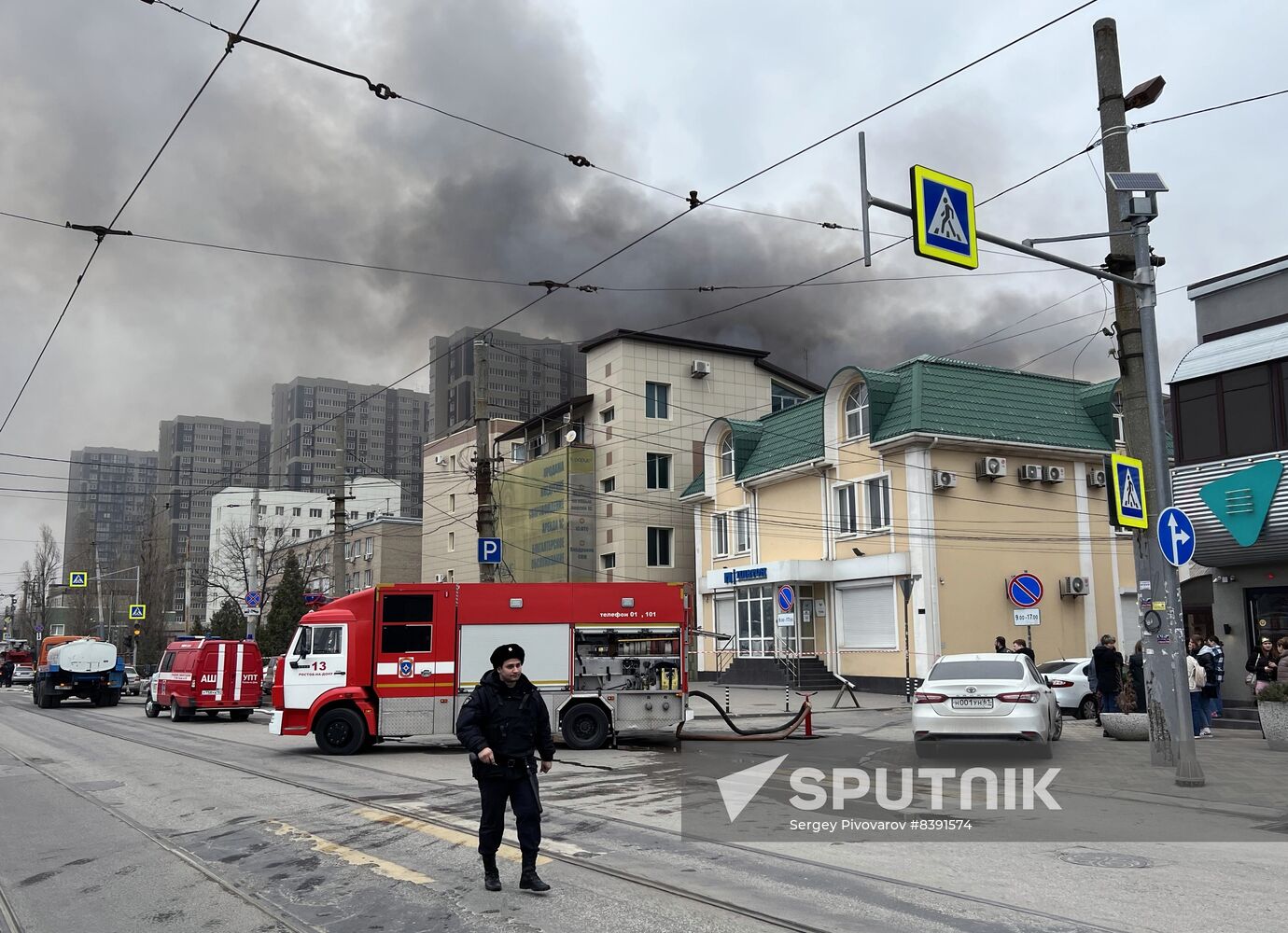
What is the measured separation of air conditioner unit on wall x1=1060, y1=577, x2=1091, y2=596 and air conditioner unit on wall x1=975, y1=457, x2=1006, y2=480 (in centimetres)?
453

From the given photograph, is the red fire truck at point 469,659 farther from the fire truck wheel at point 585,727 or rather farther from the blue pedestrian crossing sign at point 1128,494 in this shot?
the blue pedestrian crossing sign at point 1128,494

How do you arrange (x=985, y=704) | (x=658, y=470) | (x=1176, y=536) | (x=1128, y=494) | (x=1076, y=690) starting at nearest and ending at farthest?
(x=1176, y=536)
(x=1128, y=494)
(x=985, y=704)
(x=1076, y=690)
(x=658, y=470)

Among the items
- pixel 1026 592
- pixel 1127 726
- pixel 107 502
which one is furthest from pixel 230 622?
pixel 107 502

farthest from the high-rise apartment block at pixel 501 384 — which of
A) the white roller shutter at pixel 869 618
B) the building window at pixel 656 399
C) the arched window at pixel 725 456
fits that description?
the white roller shutter at pixel 869 618

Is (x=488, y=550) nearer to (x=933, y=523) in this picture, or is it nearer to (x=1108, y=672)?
(x=1108, y=672)

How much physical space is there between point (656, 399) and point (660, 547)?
7.14 m

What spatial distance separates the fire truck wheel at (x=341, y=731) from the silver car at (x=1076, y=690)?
14465mm

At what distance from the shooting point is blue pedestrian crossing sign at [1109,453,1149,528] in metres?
13.8

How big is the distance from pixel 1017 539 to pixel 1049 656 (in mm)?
4051

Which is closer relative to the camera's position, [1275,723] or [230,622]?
[1275,723]

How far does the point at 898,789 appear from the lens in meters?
12.5

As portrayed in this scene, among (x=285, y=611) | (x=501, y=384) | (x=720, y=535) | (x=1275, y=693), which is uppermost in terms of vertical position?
(x=501, y=384)

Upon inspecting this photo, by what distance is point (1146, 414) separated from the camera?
579 inches

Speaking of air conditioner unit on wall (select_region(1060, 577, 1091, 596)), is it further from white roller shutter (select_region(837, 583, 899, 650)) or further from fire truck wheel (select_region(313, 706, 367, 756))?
fire truck wheel (select_region(313, 706, 367, 756))
